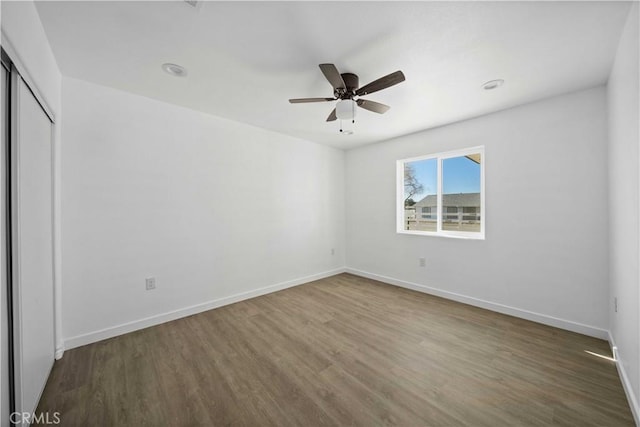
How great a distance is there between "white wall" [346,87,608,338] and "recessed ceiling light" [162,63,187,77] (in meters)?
3.17

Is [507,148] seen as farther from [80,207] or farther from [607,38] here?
[80,207]

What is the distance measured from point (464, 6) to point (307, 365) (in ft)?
8.87

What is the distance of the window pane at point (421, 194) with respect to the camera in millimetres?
3812

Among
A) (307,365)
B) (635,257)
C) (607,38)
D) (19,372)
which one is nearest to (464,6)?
(607,38)

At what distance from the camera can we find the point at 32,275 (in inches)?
62.1

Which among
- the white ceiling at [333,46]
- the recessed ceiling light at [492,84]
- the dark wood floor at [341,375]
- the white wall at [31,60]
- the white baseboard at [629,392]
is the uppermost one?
the white ceiling at [333,46]

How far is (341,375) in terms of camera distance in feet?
6.14

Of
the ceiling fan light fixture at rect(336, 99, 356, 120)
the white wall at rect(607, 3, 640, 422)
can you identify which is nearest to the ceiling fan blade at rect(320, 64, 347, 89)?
the ceiling fan light fixture at rect(336, 99, 356, 120)

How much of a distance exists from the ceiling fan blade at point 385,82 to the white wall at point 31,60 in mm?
2035

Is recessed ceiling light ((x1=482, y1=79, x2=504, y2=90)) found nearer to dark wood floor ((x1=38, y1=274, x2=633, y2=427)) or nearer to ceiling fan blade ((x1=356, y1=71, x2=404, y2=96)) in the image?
ceiling fan blade ((x1=356, y1=71, x2=404, y2=96))

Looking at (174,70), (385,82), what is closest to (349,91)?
(385,82)

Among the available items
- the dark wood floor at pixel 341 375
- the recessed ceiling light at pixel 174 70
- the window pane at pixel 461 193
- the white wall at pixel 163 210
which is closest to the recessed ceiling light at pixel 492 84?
the window pane at pixel 461 193

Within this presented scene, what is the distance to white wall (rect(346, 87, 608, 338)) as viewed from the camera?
7.91ft

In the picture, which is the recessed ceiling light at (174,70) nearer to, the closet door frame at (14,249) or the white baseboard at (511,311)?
the closet door frame at (14,249)
